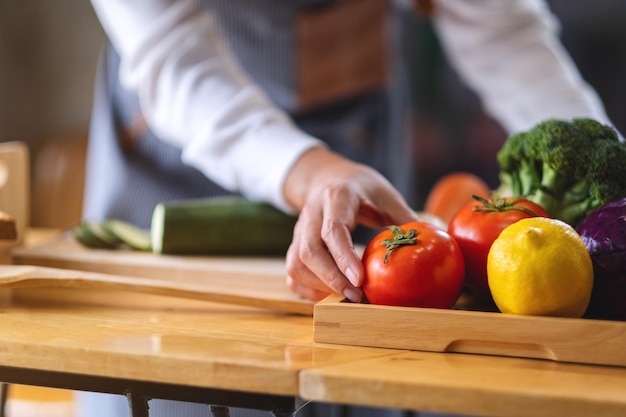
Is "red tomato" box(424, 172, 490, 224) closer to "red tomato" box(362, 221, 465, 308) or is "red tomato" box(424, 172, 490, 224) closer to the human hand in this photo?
the human hand

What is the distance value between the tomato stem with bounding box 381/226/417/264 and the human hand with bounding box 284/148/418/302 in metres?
0.04

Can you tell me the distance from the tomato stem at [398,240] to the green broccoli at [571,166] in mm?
222

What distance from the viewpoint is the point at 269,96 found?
1.70 meters

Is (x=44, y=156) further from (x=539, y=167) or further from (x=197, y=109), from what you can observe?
(x=539, y=167)

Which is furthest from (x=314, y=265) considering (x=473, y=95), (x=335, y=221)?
(x=473, y=95)

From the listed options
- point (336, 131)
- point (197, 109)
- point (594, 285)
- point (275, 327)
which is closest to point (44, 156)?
point (336, 131)

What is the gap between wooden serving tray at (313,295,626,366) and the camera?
0.77 m

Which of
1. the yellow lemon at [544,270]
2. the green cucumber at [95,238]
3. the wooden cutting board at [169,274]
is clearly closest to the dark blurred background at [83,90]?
the green cucumber at [95,238]

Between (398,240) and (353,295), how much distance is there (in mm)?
84

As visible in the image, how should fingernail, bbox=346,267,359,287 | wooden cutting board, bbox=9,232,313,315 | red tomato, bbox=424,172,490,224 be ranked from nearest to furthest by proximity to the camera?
1. fingernail, bbox=346,267,359,287
2. wooden cutting board, bbox=9,232,313,315
3. red tomato, bbox=424,172,490,224

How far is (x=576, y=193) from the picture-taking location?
3.20 feet

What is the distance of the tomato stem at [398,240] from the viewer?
857 mm

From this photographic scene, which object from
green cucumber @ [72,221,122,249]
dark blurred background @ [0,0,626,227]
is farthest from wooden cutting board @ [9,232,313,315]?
dark blurred background @ [0,0,626,227]

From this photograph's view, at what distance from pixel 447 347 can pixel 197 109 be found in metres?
0.69
